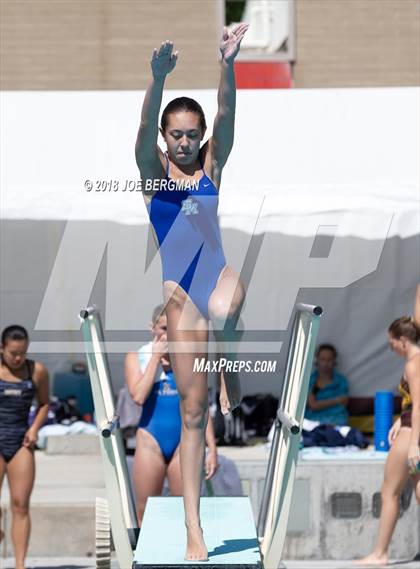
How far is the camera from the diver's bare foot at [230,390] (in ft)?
17.3

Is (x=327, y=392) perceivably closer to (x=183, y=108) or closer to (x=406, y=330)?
(x=406, y=330)

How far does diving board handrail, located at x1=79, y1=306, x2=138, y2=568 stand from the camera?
19.8 ft

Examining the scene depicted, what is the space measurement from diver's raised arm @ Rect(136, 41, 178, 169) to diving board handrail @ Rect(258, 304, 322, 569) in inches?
42.6

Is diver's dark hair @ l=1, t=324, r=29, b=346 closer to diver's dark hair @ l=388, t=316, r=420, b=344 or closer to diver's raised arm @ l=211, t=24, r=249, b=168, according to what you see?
diver's dark hair @ l=388, t=316, r=420, b=344

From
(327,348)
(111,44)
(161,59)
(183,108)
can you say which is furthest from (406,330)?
(111,44)

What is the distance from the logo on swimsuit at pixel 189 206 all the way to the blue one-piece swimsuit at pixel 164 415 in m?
2.57

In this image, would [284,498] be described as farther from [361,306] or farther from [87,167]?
[361,306]

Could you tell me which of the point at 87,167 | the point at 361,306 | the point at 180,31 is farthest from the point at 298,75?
the point at 87,167

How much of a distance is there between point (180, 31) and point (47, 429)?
363cm

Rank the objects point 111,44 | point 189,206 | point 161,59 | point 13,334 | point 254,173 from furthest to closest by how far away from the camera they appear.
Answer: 1. point 111,44
2. point 254,173
3. point 13,334
4. point 189,206
5. point 161,59

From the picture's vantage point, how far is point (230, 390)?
17.4 ft

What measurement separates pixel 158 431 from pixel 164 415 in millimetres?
101

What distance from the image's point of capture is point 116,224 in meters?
9.52

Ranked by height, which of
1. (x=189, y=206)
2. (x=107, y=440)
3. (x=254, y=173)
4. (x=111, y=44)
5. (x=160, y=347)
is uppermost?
(x=111, y=44)
